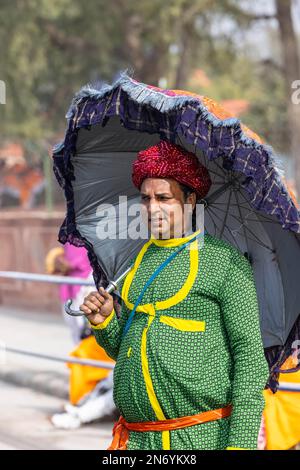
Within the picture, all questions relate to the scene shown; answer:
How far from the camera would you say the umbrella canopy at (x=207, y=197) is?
2742 millimetres

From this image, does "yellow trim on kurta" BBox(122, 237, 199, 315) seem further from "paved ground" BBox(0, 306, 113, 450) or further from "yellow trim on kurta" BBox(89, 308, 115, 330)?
"paved ground" BBox(0, 306, 113, 450)

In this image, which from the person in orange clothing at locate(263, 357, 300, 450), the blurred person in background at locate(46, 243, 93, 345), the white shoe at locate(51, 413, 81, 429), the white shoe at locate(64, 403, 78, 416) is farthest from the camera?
the blurred person in background at locate(46, 243, 93, 345)

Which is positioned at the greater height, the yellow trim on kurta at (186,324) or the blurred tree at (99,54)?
the blurred tree at (99,54)

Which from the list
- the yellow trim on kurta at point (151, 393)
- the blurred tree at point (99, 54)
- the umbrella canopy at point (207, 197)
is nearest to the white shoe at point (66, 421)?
the umbrella canopy at point (207, 197)

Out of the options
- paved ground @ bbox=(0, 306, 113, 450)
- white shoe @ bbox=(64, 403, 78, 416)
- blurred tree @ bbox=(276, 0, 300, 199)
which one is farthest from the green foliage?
white shoe @ bbox=(64, 403, 78, 416)

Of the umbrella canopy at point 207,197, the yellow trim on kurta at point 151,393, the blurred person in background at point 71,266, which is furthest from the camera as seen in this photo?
the blurred person in background at point 71,266

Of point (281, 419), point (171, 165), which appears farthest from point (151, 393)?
point (281, 419)

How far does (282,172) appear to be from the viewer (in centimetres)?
277

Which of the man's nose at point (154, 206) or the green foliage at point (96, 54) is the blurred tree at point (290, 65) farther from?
the man's nose at point (154, 206)

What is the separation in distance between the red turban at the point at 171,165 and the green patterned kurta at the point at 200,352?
206 millimetres

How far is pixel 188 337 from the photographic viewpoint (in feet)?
9.25

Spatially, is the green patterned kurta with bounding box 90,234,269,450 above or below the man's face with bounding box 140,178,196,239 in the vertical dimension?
below

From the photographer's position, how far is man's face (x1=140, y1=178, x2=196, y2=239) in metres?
2.89

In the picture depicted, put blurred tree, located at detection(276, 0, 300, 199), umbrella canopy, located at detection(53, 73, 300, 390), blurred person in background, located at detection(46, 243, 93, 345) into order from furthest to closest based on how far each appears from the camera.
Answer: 1. blurred tree, located at detection(276, 0, 300, 199)
2. blurred person in background, located at detection(46, 243, 93, 345)
3. umbrella canopy, located at detection(53, 73, 300, 390)
